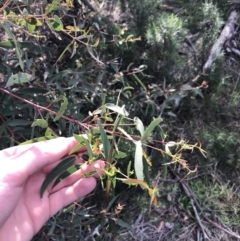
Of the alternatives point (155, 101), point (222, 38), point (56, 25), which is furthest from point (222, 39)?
point (56, 25)

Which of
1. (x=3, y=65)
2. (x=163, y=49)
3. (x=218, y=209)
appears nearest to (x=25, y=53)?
(x=3, y=65)

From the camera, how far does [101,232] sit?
203 centimetres

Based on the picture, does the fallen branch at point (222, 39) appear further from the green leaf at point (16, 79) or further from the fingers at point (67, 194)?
the green leaf at point (16, 79)

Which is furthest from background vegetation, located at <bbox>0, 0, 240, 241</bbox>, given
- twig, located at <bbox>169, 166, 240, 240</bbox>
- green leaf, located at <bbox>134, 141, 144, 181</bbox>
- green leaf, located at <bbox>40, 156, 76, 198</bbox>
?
green leaf, located at <bbox>134, 141, 144, 181</bbox>

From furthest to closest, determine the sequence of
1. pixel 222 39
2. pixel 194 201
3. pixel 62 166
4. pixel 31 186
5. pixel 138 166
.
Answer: pixel 222 39
pixel 194 201
pixel 31 186
pixel 62 166
pixel 138 166

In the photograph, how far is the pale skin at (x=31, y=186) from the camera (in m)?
1.42

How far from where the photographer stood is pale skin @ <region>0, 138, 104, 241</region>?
142cm

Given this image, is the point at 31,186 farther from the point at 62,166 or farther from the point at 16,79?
the point at 16,79

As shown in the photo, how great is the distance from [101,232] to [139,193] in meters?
0.29

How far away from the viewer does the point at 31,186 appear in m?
1.58

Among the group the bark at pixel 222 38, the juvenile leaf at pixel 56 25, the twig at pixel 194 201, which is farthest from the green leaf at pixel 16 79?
the bark at pixel 222 38

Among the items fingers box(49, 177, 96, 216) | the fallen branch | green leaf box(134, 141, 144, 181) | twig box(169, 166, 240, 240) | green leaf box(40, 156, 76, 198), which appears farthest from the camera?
the fallen branch

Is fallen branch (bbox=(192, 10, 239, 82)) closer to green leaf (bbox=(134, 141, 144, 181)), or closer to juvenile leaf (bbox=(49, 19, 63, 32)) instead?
juvenile leaf (bbox=(49, 19, 63, 32))

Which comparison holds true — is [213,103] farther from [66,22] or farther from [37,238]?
[37,238]
